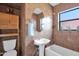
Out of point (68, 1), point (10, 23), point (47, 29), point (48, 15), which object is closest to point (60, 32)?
point (47, 29)

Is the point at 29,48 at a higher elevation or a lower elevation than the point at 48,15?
lower

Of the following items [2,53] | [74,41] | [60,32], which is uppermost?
[60,32]

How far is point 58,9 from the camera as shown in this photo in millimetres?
1405

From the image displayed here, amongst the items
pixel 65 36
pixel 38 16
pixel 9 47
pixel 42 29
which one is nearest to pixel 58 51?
pixel 65 36

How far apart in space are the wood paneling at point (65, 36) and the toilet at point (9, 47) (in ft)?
1.76

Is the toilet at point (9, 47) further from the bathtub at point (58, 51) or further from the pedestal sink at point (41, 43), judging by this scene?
the bathtub at point (58, 51)

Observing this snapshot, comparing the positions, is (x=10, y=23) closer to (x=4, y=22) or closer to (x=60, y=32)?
(x=4, y=22)

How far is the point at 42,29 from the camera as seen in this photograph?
1.42 m

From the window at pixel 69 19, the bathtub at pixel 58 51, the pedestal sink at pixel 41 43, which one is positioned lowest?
the bathtub at pixel 58 51

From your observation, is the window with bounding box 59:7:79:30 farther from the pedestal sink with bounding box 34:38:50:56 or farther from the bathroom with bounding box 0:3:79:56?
the pedestal sink with bounding box 34:38:50:56

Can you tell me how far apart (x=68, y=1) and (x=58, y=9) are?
0.53ft

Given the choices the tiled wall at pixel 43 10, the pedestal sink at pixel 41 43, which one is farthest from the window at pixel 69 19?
the pedestal sink at pixel 41 43

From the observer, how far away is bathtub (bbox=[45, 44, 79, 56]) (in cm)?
135

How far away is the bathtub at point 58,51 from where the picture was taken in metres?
1.35
